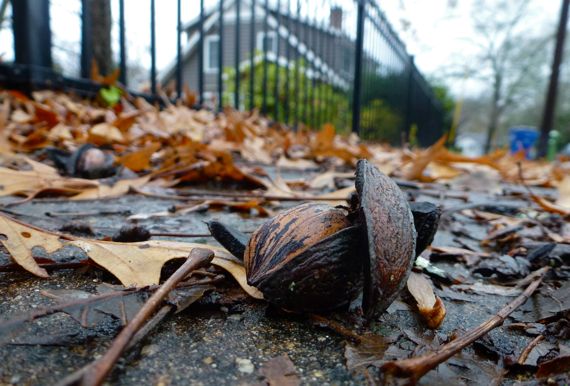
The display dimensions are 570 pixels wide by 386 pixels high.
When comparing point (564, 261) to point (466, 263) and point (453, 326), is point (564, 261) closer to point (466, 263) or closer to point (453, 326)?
point (466, 263)

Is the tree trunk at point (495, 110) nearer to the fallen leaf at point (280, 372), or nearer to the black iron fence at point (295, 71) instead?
the black iron fence at point (295, 71)

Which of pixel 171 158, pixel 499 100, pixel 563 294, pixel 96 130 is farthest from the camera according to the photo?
pixel 499 100

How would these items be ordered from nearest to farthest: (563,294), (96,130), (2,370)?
(2,370)
(563,294)
(96,130)

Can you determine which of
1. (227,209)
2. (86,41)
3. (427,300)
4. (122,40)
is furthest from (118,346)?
(86,41)

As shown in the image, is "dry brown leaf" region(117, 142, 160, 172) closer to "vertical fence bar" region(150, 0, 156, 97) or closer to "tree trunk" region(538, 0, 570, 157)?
"vertical fence bar" region(150, 0, 156, 97)

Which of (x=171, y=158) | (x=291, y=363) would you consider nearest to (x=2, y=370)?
(x=291, y=363)

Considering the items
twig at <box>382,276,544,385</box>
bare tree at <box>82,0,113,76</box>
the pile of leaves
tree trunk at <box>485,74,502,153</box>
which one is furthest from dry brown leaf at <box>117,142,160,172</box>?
tree trunk at <box>485,74,502,153</box>

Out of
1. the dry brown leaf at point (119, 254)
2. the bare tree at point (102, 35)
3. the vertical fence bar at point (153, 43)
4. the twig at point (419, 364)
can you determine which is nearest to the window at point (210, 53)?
the bare tree at point (102, 35)
